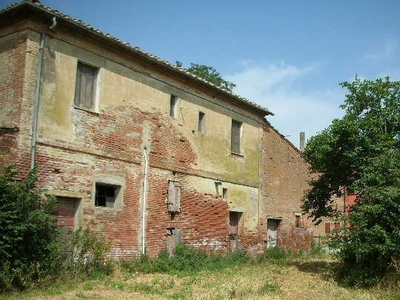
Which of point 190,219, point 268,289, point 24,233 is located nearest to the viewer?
point 24,233

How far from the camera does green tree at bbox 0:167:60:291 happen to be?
9.48 metres

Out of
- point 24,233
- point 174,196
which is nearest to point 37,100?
point 24,233

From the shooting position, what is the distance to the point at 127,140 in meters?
13.8

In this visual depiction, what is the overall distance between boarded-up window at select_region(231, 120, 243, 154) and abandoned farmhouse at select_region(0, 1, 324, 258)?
5 centimetres

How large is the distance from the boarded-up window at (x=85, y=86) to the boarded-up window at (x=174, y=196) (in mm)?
3945

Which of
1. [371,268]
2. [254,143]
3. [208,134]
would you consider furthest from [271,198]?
[371,268]

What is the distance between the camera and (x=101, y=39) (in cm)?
1308

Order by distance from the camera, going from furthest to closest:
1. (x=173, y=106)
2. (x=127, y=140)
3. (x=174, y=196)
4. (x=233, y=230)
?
(x=233, y=230) → (x=173, y=106) → (x=174, y=196) → (x=127, y=140)

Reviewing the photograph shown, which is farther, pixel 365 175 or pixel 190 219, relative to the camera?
pixel 190 219

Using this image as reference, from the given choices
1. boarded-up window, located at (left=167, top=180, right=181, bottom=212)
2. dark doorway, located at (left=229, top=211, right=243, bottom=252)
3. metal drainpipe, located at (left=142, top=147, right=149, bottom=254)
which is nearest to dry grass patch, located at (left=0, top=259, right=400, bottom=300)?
metal drainpipe, located at (left=142, top=147, right=149, bottom=254)

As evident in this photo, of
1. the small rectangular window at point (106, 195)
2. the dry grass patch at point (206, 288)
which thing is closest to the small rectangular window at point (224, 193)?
the dry grass patch at point (206, 288)

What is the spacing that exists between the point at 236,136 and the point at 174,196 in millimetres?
5015

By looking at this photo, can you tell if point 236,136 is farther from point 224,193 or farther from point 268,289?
point 268,289

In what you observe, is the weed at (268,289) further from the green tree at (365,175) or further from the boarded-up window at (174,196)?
the boarded-up window at (174,196)
